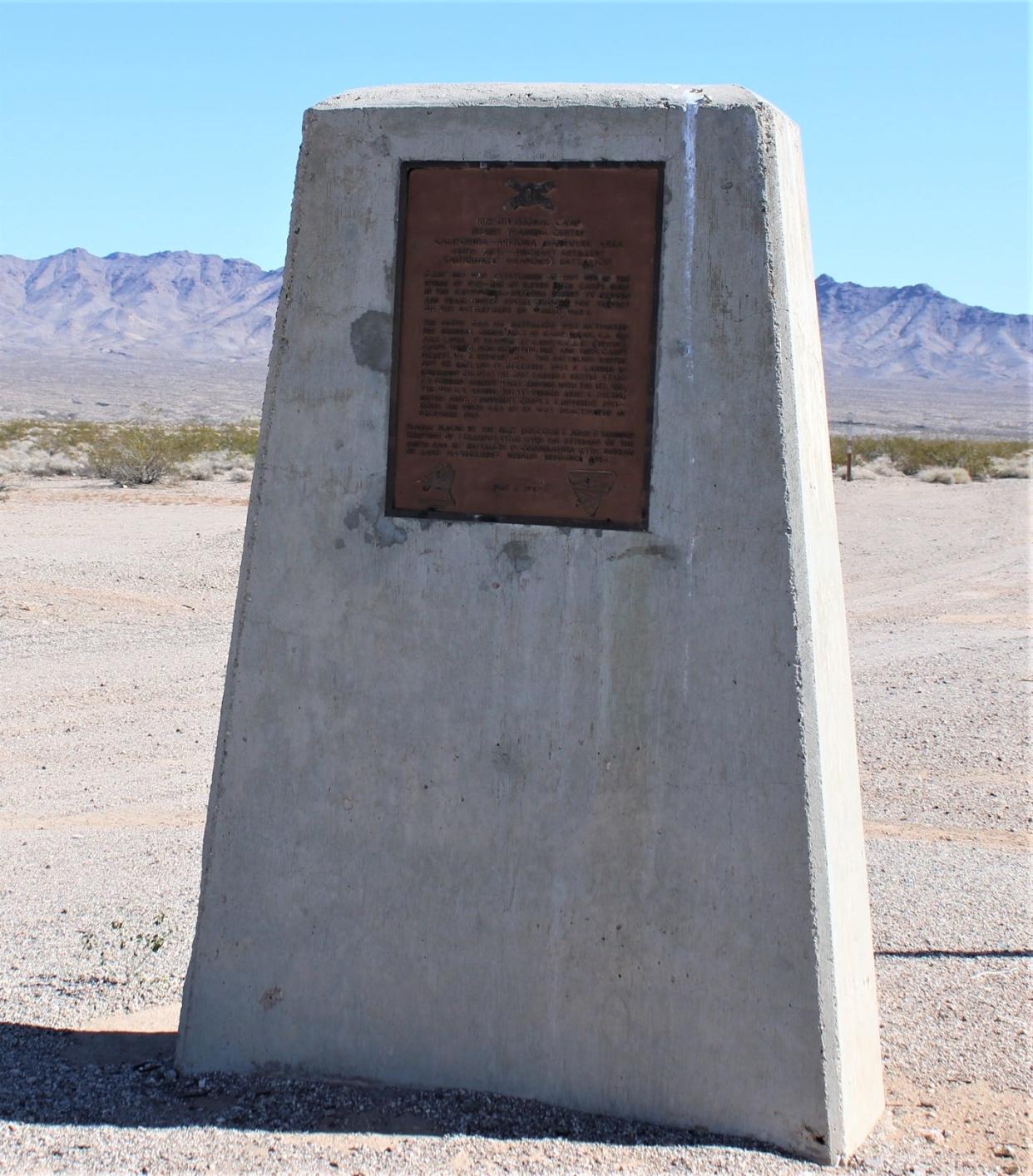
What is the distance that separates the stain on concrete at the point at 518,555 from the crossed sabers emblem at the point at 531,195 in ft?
2.54

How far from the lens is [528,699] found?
10.6 ft

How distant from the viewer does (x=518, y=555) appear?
3.21m

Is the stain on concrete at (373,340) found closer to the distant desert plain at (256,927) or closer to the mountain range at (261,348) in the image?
the distant desert plain at (256,927)

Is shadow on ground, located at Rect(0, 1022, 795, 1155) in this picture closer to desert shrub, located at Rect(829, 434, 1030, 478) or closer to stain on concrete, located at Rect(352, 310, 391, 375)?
stain on concrete, located at Rect(352, 310, 391, 375)

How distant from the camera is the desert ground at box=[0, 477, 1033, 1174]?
122 inches

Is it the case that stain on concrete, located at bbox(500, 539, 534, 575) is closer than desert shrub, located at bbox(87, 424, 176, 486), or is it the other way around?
stain on concrete, located at bbox(500, 539, 534, 575)

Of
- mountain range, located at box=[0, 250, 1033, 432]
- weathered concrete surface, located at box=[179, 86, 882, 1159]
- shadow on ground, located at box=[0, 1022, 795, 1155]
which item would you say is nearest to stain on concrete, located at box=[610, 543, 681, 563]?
weathered concrete surface, located at box=[179, 86, 882, 1159]

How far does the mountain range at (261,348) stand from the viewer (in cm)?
10794

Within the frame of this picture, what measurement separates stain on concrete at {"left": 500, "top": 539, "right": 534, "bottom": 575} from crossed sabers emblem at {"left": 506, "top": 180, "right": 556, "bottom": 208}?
2.54ft

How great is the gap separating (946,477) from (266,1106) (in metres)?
30.0

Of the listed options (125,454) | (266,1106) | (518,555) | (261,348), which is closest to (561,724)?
(518,555)

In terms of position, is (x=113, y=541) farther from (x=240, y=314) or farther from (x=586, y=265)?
(x=240, y=314)

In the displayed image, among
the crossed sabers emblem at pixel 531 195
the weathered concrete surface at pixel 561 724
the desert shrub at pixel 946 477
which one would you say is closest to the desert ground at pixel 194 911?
the weathered concrete surface at pixel 561 724

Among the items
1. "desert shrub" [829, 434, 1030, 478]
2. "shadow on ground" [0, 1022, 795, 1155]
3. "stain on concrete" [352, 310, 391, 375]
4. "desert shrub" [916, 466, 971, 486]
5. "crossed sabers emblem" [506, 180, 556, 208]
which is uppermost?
"desert shrub" [829, 434, 1030, 478]
